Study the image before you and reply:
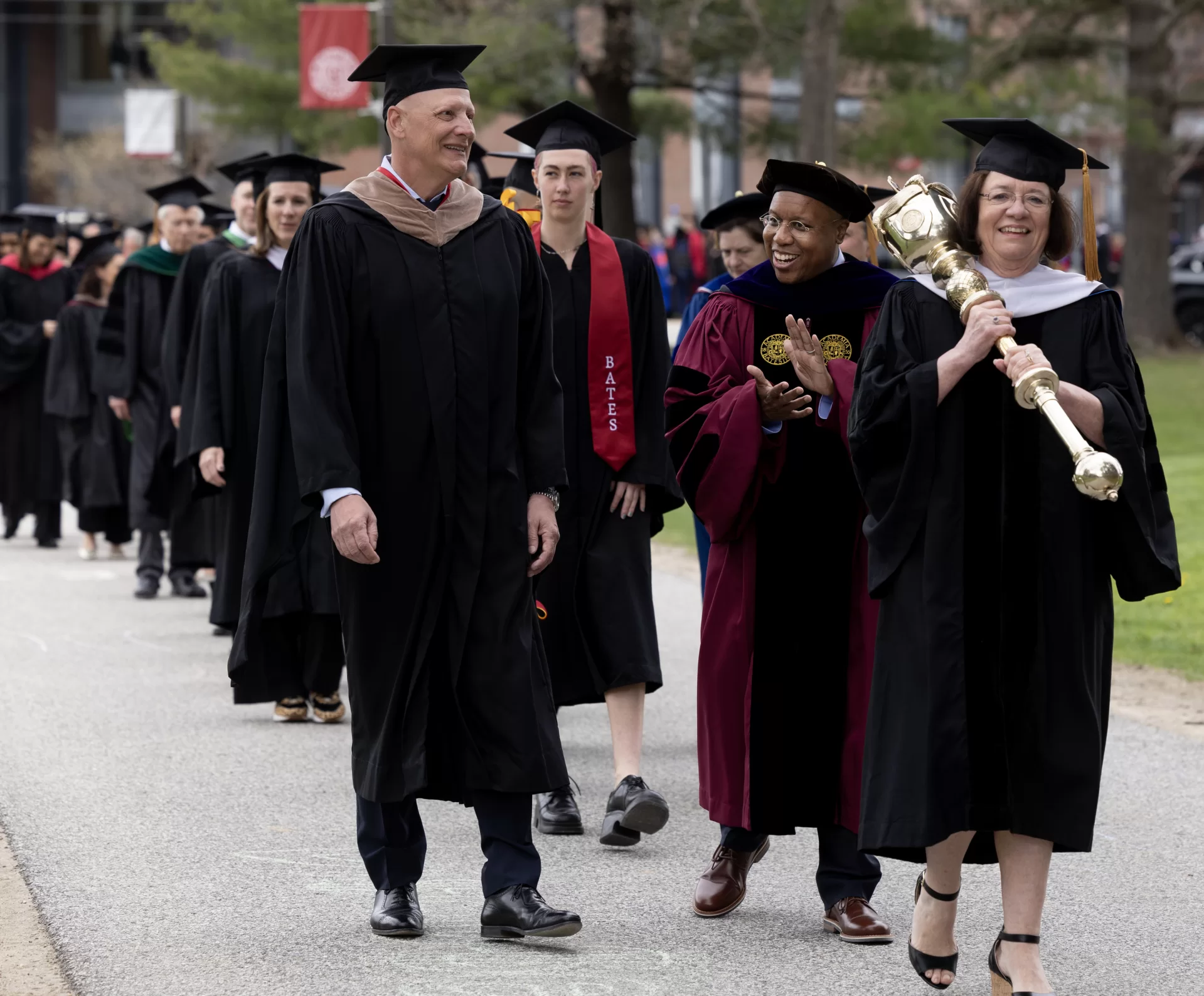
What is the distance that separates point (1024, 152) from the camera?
4727 mm

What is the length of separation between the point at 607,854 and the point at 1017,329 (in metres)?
2.41

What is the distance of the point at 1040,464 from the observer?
182 inches

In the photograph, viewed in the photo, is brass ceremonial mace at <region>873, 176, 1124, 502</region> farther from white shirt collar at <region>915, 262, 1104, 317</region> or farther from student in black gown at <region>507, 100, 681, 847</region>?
student in black gown at <region>507, 100, 681, 847</region>

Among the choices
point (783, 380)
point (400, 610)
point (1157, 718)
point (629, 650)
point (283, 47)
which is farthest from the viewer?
point (283, 47)

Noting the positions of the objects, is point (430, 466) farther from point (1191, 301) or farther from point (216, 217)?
point (1191, 301)

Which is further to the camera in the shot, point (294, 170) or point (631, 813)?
point (294, 170)

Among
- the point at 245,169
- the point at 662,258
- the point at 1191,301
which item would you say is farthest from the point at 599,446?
the point at 662,258

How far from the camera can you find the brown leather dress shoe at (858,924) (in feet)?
17.7

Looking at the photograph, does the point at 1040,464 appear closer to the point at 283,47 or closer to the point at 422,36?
the point at 422,36

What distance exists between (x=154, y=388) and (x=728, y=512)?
24.7 ft

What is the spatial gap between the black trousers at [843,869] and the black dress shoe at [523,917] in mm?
673

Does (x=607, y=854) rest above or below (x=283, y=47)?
below

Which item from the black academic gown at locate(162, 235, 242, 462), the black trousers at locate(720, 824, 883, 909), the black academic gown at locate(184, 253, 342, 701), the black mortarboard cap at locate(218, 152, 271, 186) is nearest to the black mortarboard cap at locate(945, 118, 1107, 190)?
the black trousers at locate(720, 824, 883, 909)

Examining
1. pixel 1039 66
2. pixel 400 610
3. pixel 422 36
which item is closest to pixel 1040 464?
pixel 400 610
